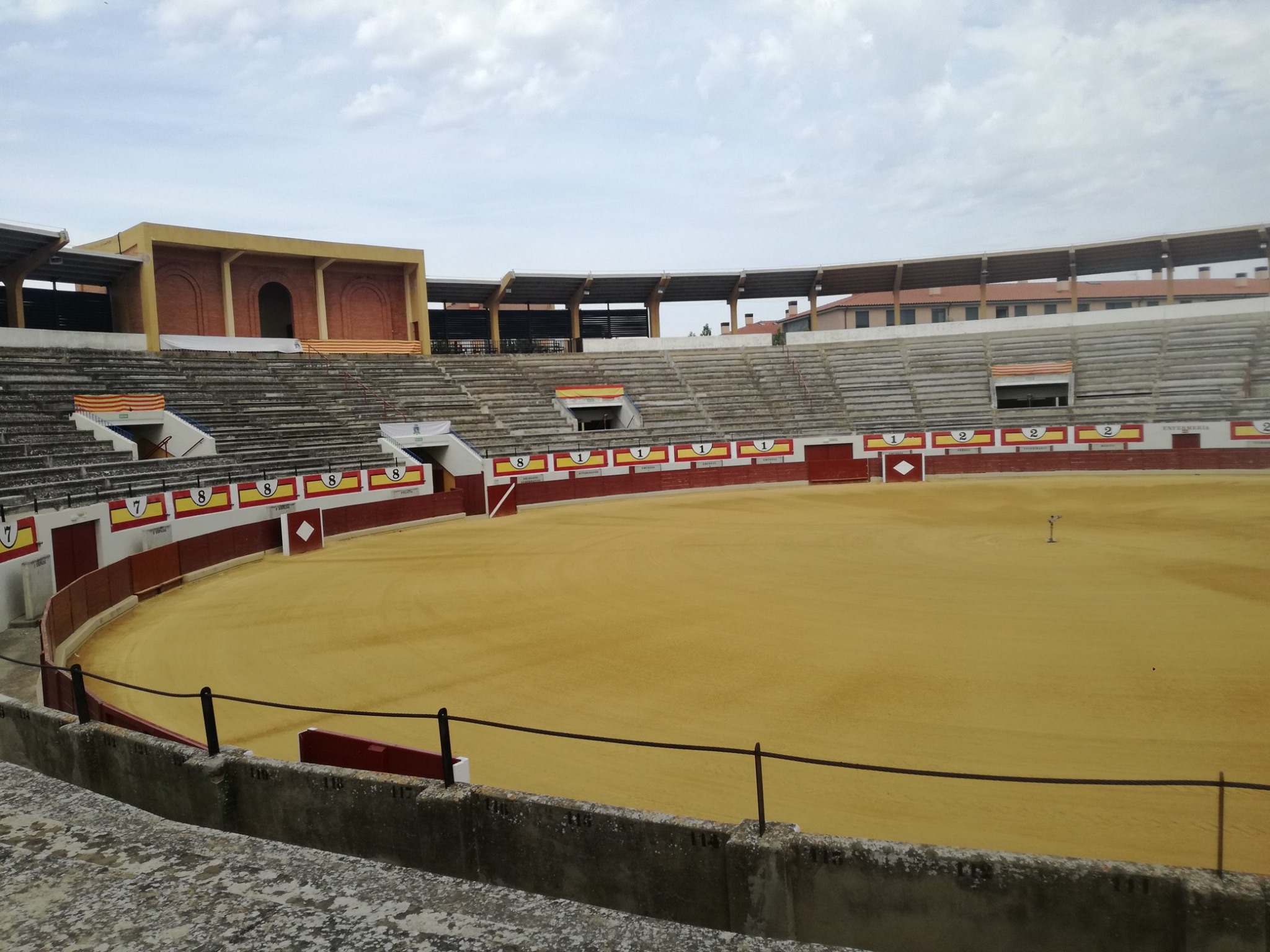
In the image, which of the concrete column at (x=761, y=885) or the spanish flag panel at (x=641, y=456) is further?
the spanish flag panel at (x=641, y=456)

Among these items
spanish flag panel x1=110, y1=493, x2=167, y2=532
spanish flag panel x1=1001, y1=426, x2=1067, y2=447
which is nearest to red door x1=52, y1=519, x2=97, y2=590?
spanish flag panel x1=110, y1=493, x2=167, y2=532

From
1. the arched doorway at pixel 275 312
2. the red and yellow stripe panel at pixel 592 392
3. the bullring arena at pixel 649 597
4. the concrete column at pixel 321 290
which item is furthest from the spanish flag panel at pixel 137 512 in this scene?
the red and yellow stripe panel at pixel 592 392

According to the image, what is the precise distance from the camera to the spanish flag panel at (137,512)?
57.5ft

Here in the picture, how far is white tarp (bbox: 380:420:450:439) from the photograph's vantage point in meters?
30.2

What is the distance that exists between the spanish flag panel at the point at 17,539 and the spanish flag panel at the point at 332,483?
29.6 ft

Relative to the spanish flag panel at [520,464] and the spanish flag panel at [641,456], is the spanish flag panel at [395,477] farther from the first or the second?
the spanish flag panel at [641,456]

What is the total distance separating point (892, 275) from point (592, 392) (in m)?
20.0

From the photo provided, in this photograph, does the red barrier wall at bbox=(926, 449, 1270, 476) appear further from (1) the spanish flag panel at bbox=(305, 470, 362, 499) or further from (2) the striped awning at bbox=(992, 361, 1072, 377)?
(1) the spanish flag panel at bbox=(305, 470, 362, 499)

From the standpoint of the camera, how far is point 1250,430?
32.6m

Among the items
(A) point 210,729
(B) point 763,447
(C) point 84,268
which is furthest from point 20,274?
(A) point 210,729

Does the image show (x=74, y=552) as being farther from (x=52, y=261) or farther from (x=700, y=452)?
(x=700, y=452)

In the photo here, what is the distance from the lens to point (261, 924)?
342 centimetres

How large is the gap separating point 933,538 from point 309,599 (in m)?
13.6

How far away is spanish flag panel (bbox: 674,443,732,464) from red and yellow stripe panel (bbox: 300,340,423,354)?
45.4 ft
